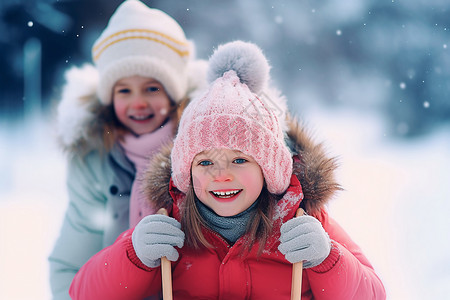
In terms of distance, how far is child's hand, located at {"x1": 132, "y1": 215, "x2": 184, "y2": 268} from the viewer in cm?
102

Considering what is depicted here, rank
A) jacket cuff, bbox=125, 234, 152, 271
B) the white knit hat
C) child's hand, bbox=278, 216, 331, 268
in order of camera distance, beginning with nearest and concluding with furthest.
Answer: child's hand, bbox=278, 216, 331, 268, jacket cuff, bbox=125, 234, 152, 271, the white knit hat

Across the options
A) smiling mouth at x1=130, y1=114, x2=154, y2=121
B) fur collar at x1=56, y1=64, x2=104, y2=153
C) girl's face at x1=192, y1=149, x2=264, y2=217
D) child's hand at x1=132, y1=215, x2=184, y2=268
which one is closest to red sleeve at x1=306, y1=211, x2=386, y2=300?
girl's face at x1=192, y1=149, x2=264, y2=217

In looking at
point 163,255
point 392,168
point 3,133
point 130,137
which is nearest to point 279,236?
point 163,255

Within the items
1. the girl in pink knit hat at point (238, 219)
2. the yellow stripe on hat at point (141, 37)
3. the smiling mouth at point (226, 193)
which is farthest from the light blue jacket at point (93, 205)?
the smiling mouth at point (226, 193)

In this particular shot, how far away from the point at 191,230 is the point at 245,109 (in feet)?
1.11

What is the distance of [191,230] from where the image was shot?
3.63 feet

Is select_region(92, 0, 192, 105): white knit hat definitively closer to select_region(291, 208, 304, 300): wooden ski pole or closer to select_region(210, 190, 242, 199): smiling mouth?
select_region(210, 190, 242, 199): smiling mouth

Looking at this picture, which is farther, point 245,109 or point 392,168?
point 392,168

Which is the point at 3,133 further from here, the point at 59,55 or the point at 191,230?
the point at 191,230

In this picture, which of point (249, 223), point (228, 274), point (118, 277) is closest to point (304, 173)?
point (249, 223)

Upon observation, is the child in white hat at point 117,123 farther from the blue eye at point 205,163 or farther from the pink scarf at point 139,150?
the blue eye at point 205,163

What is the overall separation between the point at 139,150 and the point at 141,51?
0.36m

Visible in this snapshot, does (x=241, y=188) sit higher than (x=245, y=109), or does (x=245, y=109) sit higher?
(x=245, y=109)

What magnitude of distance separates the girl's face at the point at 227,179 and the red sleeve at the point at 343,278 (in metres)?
0.23
